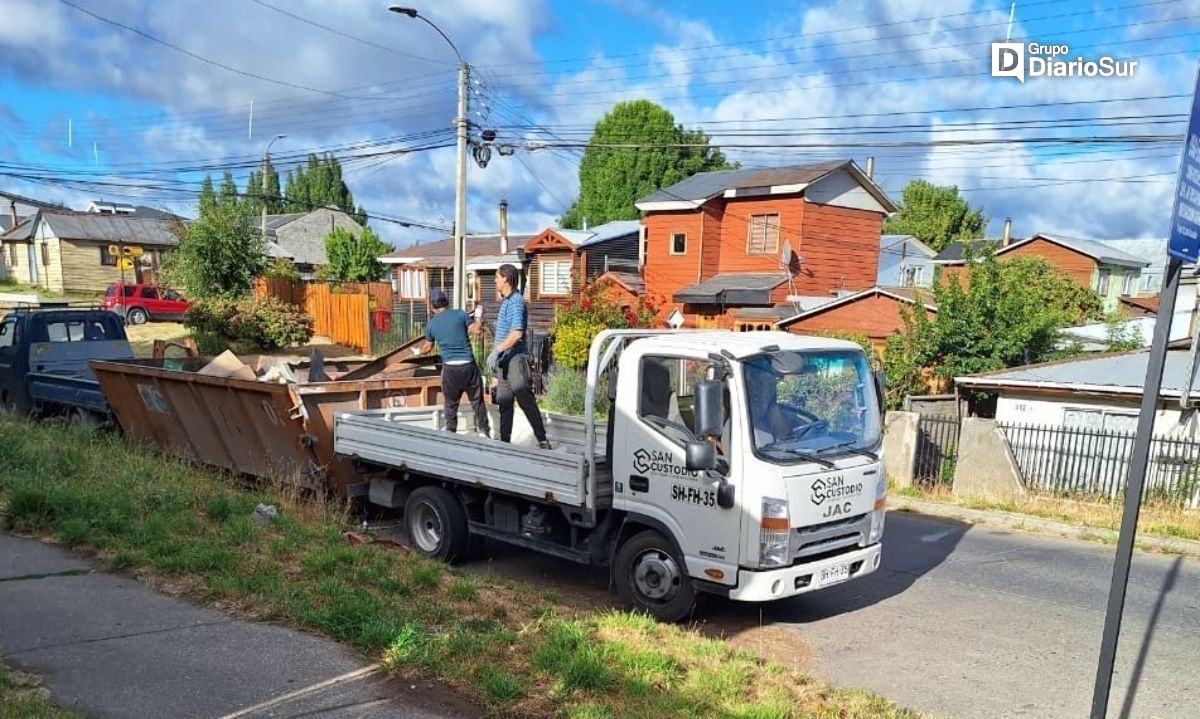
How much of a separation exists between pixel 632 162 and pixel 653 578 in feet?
177

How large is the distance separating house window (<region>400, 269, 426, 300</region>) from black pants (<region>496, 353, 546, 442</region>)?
3530 cm

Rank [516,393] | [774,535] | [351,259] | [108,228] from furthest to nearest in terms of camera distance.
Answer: [108,228], [351,259], [516,393], [774,535]

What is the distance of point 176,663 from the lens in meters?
4.50

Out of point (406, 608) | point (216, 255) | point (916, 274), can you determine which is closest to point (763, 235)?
point (216, 255)

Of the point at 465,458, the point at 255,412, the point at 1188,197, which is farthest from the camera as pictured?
the point at 255,412

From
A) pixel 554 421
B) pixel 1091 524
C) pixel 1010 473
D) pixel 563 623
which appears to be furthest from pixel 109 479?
pixel 1010 473

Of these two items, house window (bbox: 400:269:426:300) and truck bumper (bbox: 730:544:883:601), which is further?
house window (bbox: 400:269:426:300)

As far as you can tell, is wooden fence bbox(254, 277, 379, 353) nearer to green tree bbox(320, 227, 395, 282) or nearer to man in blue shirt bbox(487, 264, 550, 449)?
green tree bbox(320, 227, 395, 282)

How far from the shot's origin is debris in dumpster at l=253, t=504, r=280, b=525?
24.4ft

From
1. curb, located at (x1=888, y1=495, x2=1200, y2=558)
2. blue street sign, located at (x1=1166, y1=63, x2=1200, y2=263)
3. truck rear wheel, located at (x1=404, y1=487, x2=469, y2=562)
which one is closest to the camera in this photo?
blue street sign, located at (x1=1166, y1=63, x2=1200, y2=263)

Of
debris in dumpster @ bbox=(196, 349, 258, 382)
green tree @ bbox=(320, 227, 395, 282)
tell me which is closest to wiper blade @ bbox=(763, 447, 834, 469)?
debris in dumpster @ bbox=(196, 349, 258, 382)

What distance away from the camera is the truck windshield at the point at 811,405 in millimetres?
5512

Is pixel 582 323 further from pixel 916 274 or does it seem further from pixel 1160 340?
pixel 916 274

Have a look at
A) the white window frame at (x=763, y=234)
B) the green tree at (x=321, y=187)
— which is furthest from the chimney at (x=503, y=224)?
the green tree at (x=321, y=187)
